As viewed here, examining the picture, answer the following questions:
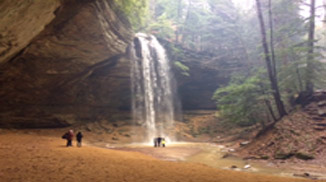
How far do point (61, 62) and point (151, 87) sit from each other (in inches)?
467

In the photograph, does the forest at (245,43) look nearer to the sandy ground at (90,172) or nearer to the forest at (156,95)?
the forest at (156,95)

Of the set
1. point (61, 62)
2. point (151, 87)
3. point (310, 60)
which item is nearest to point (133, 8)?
point (61, 62)

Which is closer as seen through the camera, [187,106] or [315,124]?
[315,124]

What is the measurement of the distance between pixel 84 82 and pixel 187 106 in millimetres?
16994

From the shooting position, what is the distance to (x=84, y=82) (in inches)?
1033

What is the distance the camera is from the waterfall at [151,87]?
27.9 metres

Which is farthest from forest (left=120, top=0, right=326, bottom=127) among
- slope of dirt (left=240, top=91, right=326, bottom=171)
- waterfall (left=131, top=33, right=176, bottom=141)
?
waterfall (left=131, top=33, right=176, bottom=141)

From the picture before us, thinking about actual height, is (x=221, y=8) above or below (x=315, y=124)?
above

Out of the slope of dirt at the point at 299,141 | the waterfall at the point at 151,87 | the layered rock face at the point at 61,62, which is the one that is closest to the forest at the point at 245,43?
the slope of dirt at the point at 299,141

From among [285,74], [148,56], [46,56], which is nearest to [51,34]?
[46,56]

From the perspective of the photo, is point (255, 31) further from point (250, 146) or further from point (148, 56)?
point (250, 146)

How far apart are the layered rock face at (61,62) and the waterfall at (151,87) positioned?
174cm

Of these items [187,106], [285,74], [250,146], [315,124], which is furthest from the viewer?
[187,106]

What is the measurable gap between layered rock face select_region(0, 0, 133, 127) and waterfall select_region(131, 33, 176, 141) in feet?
5.72
